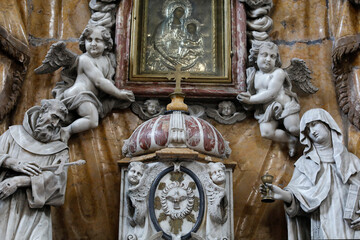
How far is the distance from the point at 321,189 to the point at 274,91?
3.27ft

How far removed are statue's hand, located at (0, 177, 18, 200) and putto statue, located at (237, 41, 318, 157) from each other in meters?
1.90

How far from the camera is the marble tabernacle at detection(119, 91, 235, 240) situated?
4.88 meters

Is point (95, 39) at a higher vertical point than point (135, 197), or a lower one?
higher

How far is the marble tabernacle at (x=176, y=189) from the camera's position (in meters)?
4.88

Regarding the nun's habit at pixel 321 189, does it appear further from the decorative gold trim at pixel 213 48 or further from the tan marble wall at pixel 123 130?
the decorative gold trim at pixel 213 48

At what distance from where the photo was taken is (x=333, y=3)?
20.2ft

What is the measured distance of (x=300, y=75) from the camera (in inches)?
229

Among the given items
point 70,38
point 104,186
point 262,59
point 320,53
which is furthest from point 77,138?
point 320,53

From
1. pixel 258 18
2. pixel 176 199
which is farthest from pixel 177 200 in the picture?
pixel 258 18

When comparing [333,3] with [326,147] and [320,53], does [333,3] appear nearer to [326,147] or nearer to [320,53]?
[320,53]

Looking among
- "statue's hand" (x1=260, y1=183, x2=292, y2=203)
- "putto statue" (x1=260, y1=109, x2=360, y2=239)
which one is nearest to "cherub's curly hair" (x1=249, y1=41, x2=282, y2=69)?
"putto statue" (x1=260, y1=109, x2=360, y2=239)

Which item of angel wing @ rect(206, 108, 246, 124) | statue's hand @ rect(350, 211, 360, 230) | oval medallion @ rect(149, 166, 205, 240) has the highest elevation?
angel wing @ rect(206, 108, 246, 124)

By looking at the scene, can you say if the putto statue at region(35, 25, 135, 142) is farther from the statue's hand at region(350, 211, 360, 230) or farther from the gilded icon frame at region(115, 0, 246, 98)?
the statue's hand at region(350, 211, 360, 230)

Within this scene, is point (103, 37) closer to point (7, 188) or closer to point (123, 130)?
point (123, 130)
